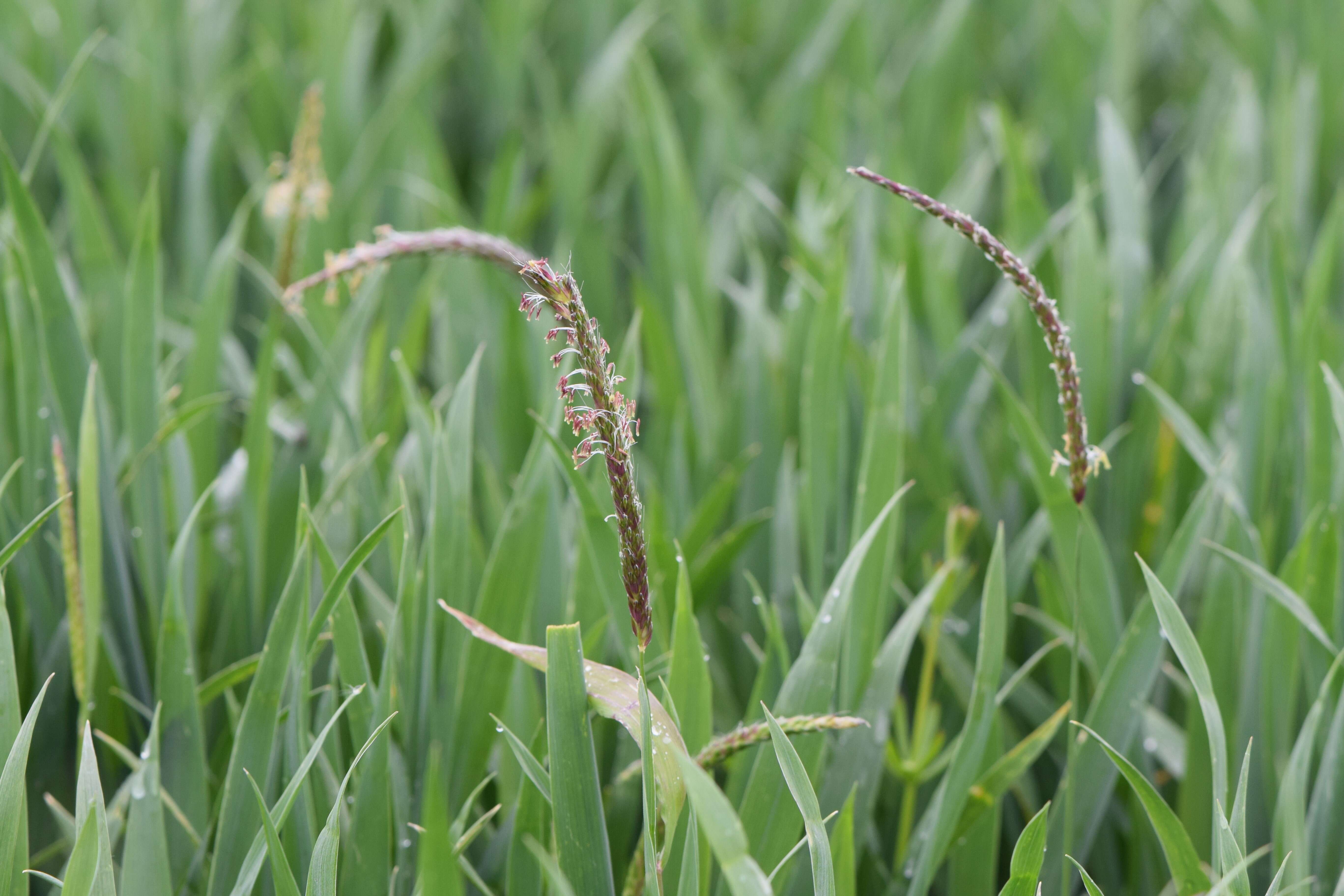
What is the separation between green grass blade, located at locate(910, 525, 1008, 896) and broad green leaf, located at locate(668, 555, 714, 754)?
18 centimetres

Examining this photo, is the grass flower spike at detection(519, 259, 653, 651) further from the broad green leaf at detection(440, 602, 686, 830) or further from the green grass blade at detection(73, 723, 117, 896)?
the green grass blade at detection(73, 723, 117, 896)

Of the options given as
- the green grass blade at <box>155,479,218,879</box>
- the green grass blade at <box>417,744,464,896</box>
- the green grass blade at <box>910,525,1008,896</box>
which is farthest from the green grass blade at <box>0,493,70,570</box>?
the green grass blade at <box>910,525,1008,896</box>

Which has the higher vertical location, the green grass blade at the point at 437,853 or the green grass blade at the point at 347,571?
the green grass blade at the point at 347,571

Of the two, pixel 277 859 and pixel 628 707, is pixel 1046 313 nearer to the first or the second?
pixel 628 707

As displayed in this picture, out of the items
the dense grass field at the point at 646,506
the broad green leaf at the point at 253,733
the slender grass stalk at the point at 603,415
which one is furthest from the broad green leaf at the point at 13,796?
the slender grass stalk at the point at 603,415

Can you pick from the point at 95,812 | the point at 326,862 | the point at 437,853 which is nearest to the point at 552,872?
the point at 437,853

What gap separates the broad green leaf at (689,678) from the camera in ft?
2.44

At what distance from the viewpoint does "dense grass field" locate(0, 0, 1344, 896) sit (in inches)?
29.4

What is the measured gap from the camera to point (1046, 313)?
648 millimetres

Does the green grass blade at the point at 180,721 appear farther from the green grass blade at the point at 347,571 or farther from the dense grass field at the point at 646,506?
the green grass blade at the point at 347,571

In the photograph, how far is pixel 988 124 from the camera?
153cm

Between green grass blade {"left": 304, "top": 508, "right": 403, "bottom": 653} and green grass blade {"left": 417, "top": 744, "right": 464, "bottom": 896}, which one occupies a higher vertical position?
green grass blade {"left": 304, "top": 508, "right": 403, "bottom": 653}

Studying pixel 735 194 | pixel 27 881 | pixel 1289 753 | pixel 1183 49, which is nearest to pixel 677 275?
pixel 735 194

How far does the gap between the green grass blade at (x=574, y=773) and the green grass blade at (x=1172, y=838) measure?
0.30 m
